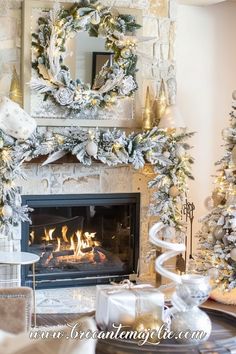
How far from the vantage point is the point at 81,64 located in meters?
4.62

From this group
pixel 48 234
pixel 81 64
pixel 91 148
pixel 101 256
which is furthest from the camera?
pixel 101 256

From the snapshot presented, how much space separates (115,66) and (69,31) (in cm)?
47

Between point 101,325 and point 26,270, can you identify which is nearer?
point 101,325

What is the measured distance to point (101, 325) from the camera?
8.01 feet

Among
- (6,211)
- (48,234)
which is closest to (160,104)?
(48,234)

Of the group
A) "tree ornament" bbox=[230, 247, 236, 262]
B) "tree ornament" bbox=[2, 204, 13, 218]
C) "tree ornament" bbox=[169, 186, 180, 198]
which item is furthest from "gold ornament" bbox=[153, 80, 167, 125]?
"tree ornament" bbox=[2, 204, 13, 218]

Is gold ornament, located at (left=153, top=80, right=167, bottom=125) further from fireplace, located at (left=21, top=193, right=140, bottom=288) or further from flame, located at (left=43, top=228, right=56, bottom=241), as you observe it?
flame, located at (left=43, top=228, right=56, bottom=241)

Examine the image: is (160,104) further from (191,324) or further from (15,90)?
(191,324)

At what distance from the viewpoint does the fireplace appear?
478cm

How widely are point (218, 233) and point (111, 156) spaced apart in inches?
41.0

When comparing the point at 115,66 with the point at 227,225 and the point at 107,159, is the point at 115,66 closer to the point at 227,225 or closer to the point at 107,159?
the point at 107,159

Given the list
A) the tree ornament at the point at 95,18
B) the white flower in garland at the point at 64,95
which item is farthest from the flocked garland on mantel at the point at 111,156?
the tree ornament at the point at 95,18

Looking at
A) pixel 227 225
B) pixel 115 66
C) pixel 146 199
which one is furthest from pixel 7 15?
pixel 227 225

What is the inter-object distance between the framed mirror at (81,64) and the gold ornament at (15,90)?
0.05 m
